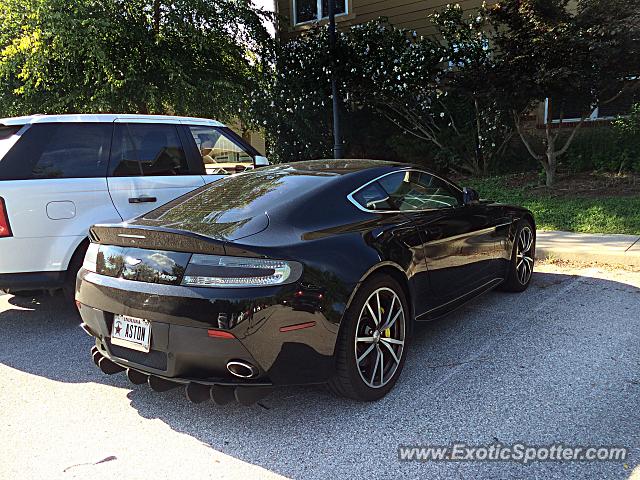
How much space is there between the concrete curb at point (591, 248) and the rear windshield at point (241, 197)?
415cm

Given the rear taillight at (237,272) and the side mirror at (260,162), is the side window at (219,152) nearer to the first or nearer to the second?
the side mirror at (260,162)

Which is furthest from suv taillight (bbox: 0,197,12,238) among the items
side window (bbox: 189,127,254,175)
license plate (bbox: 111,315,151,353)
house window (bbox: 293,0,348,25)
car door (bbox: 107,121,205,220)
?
house window (bbox: 293,0,348,25)

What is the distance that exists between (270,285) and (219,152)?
3.53m

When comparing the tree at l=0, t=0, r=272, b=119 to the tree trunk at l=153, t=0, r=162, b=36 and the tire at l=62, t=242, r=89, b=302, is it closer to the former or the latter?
the tree trunk at l=153, t=0, r=162, b=36

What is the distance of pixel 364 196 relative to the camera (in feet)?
11.5

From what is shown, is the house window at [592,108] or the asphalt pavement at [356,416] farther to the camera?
the house window at [592,108]

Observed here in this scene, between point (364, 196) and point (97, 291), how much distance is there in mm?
1781

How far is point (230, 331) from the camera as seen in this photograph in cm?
260

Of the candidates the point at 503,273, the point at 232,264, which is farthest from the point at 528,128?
the point at 232,264

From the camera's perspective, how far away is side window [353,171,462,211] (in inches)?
140

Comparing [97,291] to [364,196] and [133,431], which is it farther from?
[364,196]

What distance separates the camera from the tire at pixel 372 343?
2943mm

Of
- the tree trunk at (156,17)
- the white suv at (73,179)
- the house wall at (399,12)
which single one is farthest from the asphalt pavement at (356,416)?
the house wall at (399,12)

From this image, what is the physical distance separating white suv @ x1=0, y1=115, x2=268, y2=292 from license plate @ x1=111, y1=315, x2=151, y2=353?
5.90 ft
